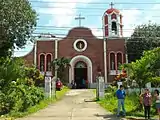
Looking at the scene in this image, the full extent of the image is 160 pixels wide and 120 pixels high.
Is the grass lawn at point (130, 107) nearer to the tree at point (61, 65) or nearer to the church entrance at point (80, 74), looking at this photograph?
the tree at point (61, 65)

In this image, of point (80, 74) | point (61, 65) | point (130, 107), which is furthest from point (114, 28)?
point (130, 107)

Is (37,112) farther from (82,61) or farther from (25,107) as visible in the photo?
(82,61)

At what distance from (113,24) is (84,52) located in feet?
18.8

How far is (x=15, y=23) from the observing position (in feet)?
67.5

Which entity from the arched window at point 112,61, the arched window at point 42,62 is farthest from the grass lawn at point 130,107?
the arched window at point 42,62

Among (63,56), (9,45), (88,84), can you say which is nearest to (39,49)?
(63,56)

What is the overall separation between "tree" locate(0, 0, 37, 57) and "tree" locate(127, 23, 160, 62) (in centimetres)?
2097

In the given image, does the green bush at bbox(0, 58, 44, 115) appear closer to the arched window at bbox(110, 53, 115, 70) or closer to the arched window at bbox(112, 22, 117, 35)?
the arched window at bbox(110, 53, 115, 70)

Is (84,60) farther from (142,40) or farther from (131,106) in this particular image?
(131,106)

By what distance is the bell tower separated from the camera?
4394 cm

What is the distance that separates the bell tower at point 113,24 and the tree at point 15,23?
21753mm

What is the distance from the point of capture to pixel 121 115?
1587cm

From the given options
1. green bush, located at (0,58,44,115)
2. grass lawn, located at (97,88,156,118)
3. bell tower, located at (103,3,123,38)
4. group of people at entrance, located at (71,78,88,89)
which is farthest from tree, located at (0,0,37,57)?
bell tower, located at (103,3,123,38)

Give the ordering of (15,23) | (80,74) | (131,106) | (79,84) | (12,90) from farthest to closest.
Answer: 1. (80,74)
2. (79,84)
3. (15,23)
4. (131,106)
5. (12,90)
